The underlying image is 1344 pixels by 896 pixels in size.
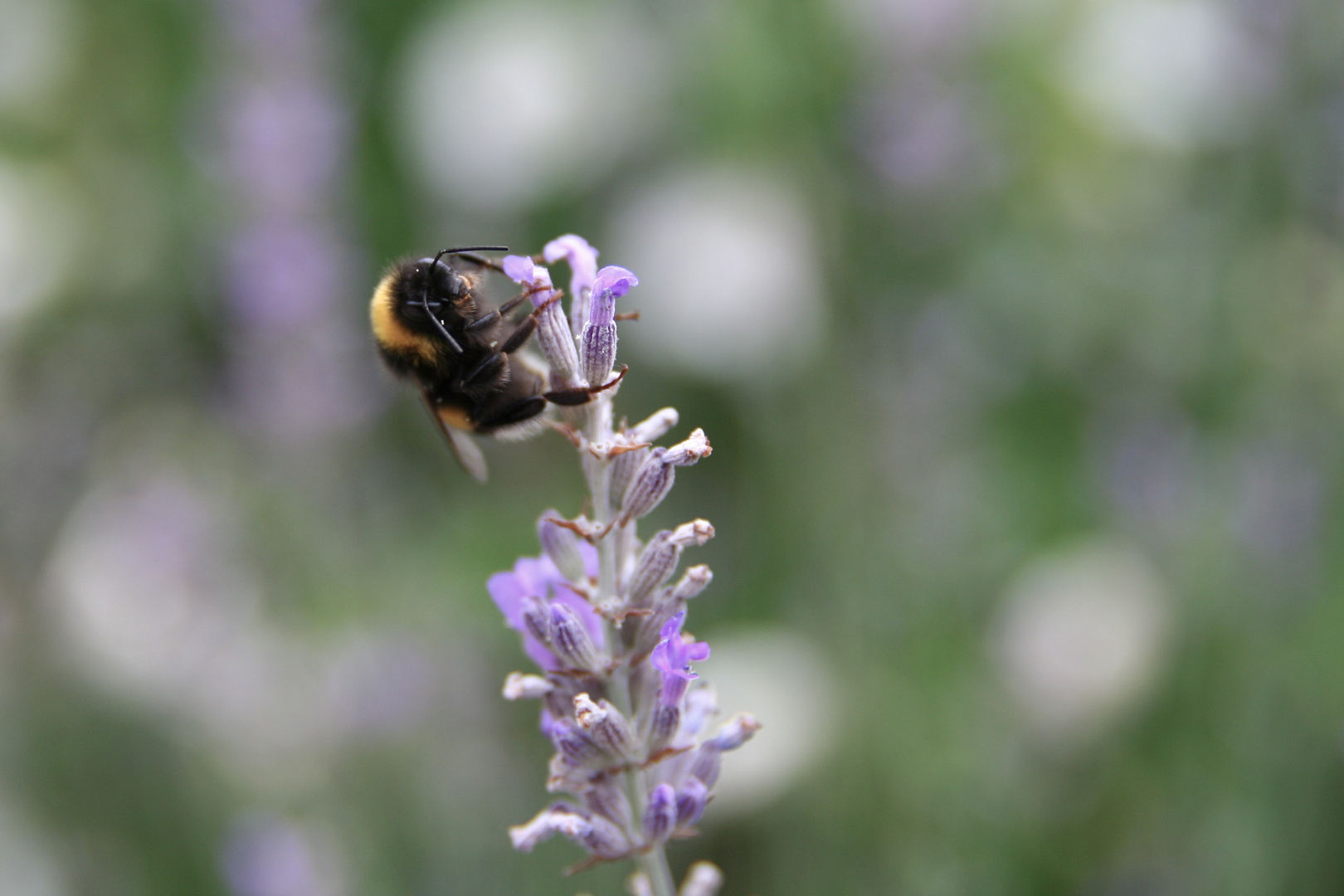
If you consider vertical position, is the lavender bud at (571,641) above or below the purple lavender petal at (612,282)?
below

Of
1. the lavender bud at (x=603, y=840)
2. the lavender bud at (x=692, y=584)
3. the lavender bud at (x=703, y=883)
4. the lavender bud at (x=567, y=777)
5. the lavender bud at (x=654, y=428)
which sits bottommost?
the lavender bud at (x=703, y=883)

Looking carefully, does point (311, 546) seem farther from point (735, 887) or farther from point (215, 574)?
point (735, 887)

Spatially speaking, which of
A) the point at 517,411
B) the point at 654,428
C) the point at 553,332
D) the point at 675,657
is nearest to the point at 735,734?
the point at 675,657

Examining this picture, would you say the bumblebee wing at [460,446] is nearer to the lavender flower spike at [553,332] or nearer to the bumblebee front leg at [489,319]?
the bumblebee front leg at [489,319]

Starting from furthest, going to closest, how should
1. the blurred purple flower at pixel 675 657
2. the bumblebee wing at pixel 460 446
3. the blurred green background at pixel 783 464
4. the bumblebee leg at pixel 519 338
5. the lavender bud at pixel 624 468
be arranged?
1. the blurred green background at pixel 783 464
2. the bumblebee wing at pixel 460 446
3. the bumblebee leg at pixel 519 338
4. the lavender bud at pixel 624 468
5. the blurred purple flower at pixel 675 657

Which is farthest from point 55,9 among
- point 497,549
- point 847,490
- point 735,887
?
point 735,887

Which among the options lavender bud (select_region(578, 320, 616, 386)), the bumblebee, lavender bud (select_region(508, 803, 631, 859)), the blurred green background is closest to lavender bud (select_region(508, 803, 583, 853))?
lavender bud (select_region(508, 803, 631, 859))

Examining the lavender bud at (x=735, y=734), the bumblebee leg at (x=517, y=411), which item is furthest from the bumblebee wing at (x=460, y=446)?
the lavender bud at (x=735, y=734)
